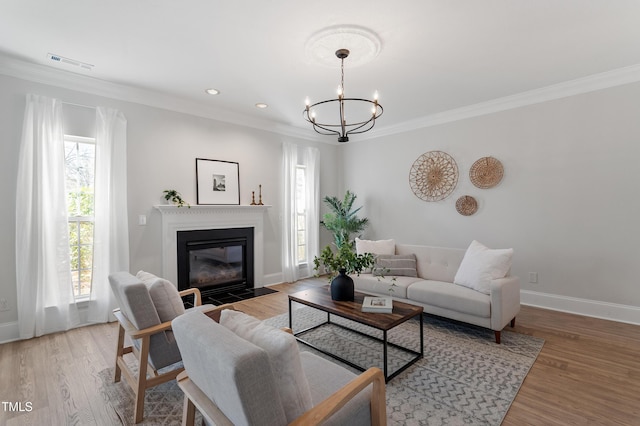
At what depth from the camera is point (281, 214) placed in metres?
5.41

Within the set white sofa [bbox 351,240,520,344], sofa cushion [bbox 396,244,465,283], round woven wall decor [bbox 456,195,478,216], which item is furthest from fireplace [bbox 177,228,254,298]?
round woven wall decor [bbox 456,195,478,216]

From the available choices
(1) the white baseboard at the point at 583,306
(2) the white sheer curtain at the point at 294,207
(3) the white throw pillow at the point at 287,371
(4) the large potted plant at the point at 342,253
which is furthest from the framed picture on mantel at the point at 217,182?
(1) the white baseboard at the point at 583,306

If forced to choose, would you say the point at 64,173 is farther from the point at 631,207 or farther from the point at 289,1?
the point at 631,207

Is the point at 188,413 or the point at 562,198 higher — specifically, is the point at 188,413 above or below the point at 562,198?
below

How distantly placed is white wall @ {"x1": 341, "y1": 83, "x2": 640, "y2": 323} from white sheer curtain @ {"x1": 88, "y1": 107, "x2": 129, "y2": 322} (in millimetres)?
4490

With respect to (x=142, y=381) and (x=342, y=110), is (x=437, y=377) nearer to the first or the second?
(x=142, y=381)

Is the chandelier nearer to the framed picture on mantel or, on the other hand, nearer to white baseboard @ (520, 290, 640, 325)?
the framed picture on mantel

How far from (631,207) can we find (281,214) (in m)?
4.68

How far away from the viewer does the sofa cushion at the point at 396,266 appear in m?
3.90

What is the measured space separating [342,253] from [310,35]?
197 cm

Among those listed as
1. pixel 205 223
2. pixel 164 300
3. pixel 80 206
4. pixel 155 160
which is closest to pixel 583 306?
pixel 164 300

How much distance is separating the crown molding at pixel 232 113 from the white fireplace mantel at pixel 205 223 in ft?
4.56

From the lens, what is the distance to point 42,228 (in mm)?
3170

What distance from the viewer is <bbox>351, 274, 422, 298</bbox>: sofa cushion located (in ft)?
11.6
